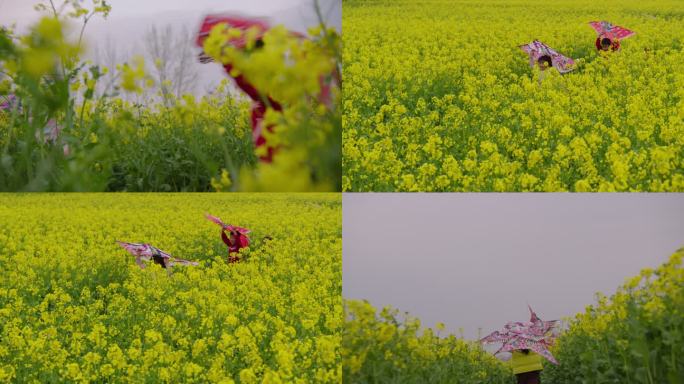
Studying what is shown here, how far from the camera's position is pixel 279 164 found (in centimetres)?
399

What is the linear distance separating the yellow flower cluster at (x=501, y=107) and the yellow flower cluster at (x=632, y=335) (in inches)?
21.1

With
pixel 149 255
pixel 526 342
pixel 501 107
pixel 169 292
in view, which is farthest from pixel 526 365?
pixel 149 255

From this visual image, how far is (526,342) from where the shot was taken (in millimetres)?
4656

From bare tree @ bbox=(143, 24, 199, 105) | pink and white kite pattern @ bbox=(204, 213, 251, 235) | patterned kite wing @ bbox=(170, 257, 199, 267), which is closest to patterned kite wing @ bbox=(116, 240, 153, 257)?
patterned kite wing @ bbox=(170, 257, 199, 267)

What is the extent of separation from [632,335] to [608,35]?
2.47 metres

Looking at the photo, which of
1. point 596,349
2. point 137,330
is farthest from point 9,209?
point 596,349

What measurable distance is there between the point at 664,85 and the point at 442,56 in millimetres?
1341

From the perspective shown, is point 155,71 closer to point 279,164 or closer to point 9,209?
point 279,164

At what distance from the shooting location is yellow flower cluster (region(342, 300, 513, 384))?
4.50 m

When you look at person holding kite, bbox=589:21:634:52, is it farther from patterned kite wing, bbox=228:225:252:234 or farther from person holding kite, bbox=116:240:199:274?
person holding kite, bbox=116:240:199:274

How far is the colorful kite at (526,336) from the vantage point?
4.65 meters

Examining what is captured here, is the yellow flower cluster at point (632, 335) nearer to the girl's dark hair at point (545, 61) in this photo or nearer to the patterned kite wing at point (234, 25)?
the girl's dark hair at point (545, 61)

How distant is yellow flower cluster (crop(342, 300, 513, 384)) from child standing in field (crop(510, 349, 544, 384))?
53mm

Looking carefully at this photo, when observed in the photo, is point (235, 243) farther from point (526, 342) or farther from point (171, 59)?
point (526, 342)
